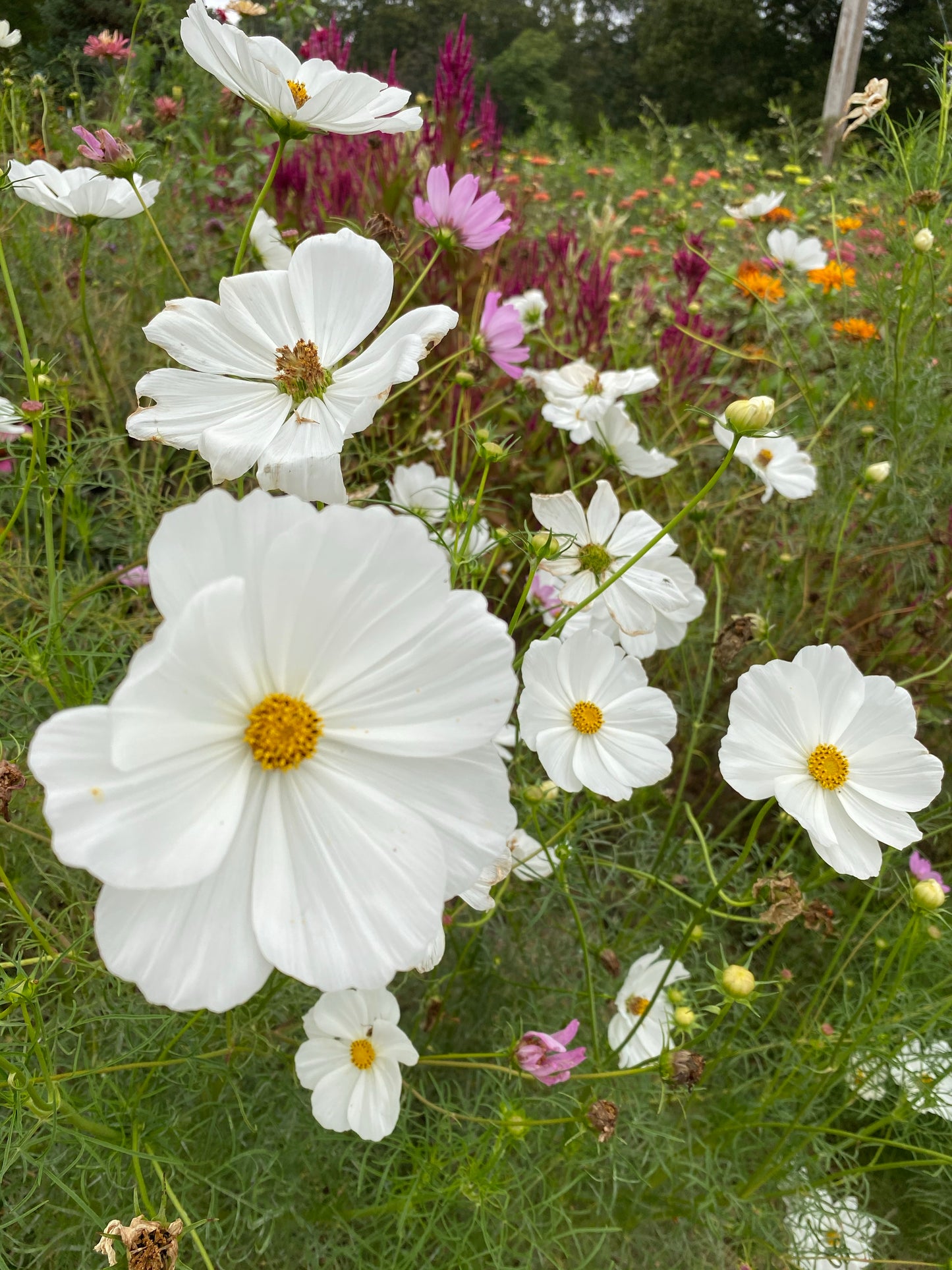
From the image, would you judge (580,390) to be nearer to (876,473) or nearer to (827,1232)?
(876,473)

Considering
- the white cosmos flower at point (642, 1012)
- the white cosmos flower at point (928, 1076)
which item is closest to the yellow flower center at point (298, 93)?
the white cosmos flower at point (642, 1012)

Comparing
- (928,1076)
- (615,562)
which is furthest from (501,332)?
(928,1076)

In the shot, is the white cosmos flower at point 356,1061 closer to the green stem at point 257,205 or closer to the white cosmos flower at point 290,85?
the green stem at point 257,205

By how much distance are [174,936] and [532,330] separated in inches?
61.6

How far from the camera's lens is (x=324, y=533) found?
36cm

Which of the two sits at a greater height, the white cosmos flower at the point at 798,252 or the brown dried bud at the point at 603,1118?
the white cosmos flower at the point at 798,252

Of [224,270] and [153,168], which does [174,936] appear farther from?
[153,168]

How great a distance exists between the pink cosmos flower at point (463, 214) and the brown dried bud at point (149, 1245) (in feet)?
2.75

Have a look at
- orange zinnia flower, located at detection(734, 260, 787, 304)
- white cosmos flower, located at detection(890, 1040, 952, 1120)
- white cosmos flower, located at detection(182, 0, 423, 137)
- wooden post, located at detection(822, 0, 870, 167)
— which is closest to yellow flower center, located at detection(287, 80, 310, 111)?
white cosmos flower, located at detection(182, 0, 423, 137)

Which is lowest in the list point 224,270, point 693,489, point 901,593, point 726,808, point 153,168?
point 726,808

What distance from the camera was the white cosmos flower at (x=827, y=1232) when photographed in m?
0.88

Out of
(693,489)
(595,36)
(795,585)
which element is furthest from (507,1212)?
(595,36)

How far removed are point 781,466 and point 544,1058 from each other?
81cm

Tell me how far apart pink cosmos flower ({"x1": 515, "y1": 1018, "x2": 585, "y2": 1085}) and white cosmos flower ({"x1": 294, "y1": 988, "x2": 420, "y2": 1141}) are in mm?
89
